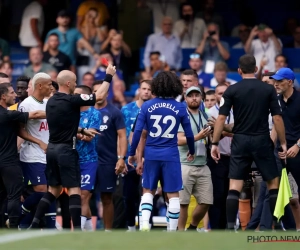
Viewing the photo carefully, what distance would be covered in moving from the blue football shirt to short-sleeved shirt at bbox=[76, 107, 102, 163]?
141 centimetres

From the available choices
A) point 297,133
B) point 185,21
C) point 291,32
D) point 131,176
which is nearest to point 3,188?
point 131,176

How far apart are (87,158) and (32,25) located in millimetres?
7493

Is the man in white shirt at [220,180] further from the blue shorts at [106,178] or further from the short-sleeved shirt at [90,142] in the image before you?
the short-sleeved shirt at [90,142]

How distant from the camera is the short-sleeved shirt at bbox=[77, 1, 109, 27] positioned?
21.0 m

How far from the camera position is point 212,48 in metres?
20.1

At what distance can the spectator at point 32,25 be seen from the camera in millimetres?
21344

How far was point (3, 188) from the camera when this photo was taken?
13.7 m

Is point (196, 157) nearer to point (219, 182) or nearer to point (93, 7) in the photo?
point (219, 182)

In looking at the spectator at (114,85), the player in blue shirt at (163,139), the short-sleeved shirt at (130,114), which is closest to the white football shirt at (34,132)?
the player in blue shirt at (163,139)

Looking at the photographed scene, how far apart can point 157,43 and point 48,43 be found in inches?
81.7

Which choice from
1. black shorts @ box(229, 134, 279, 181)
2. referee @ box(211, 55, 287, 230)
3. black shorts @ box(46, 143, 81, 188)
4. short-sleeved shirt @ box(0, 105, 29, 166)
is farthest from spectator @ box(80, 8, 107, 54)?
black shorts @ box(229, 134, 279, 181)

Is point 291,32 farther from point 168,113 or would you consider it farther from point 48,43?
point 168,113

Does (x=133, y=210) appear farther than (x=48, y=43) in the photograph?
No

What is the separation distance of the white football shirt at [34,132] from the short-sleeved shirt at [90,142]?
0.58 m
